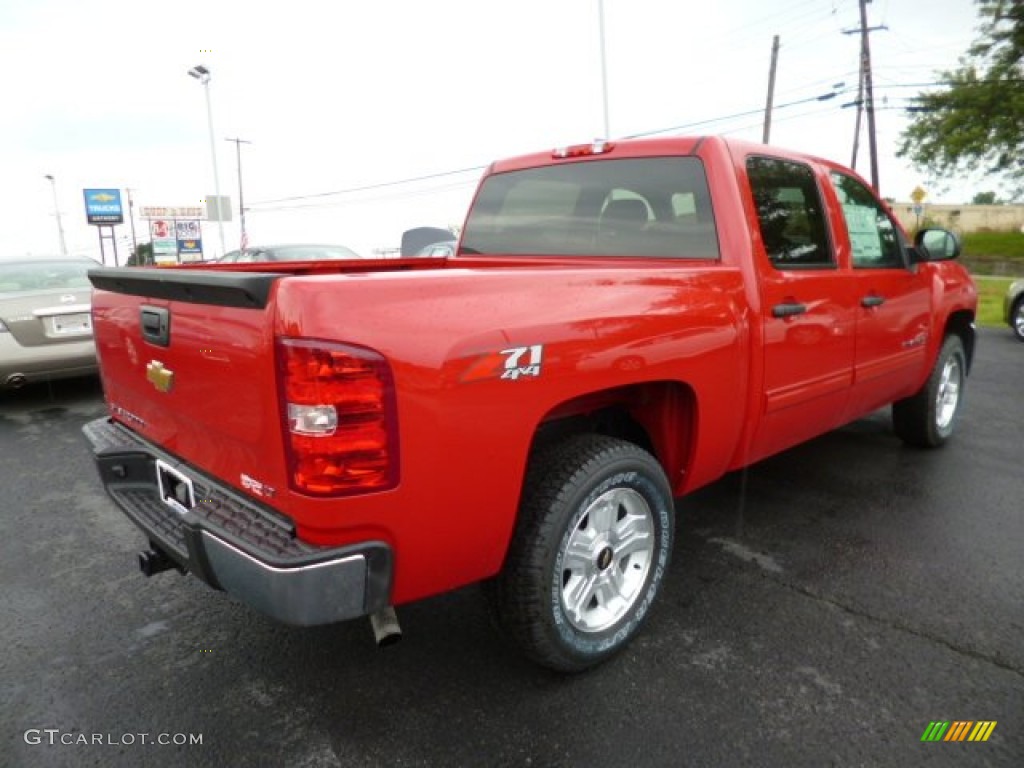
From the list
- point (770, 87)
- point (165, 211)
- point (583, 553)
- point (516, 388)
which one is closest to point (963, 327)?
point (583, 553)

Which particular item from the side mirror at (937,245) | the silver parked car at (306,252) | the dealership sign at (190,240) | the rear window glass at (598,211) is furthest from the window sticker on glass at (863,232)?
the dealership sign at (190,240)

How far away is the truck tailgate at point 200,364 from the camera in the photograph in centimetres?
181

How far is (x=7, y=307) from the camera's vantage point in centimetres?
621

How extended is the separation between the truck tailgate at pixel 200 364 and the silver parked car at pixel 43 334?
4.14m

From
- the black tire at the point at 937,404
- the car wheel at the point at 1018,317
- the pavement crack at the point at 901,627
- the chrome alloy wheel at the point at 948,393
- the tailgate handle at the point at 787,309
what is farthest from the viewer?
the car wheel at the point at 1018,317

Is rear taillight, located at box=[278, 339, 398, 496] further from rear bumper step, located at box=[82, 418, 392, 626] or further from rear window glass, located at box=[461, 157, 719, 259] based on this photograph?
rear window glass, located at box=[461, 157, 719, 259]

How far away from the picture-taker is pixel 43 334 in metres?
6.34

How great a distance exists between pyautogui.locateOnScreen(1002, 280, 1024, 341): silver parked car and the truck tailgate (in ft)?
38.0

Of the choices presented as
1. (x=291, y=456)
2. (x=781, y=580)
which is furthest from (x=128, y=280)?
(x=781, y=580)

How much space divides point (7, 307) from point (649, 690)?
21.2 ft

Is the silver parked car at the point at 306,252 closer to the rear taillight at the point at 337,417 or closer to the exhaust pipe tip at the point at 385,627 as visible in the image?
the exhaust pipe tip at the point at 385,627

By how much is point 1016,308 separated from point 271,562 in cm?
1186

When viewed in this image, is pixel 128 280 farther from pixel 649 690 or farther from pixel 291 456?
pixel 649 690

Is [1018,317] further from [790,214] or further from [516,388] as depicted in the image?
[516,388]
